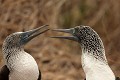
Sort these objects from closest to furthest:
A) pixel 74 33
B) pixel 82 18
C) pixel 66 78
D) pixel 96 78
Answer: pixel 96 78 < pixel 74 33 < pixel 66 78 < pixel 82 18

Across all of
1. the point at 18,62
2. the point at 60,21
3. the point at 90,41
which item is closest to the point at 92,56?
the point at 90,41

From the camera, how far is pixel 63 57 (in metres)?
12.3

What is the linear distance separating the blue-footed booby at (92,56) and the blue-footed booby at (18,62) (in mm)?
594

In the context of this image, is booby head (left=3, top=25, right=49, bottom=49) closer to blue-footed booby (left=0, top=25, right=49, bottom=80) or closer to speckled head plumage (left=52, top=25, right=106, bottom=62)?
blue-footed booby (left=0, top=25, right=49, bottom=80)

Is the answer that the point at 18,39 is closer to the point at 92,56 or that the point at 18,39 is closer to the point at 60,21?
the point at 92,56

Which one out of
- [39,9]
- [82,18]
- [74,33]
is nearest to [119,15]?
[82,18]

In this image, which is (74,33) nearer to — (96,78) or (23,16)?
(96,78)

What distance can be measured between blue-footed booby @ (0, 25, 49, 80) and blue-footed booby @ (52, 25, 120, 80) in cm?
59

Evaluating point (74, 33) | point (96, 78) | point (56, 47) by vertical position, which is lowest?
point (96, 78)

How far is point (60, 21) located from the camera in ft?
40.9

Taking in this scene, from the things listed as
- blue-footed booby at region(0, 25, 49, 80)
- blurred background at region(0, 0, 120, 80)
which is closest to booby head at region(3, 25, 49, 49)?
blue-footed booby at region(0, 25, 49, 80)

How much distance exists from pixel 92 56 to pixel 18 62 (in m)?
0.91

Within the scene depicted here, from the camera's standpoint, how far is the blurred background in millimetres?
12148

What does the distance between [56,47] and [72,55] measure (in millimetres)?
330
